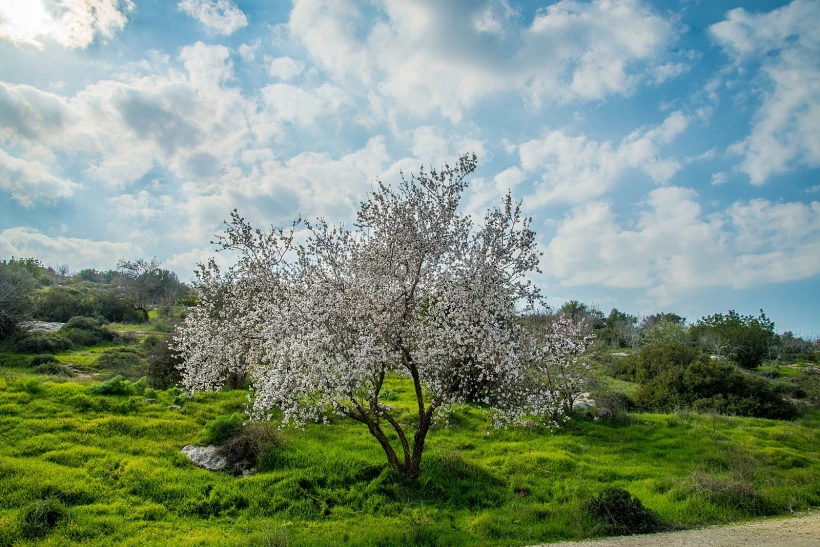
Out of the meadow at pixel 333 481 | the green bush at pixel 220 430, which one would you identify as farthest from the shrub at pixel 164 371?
the green bush at pixel 220 430

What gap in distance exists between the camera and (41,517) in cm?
1201

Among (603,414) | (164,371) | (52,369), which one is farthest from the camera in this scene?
(52,369)

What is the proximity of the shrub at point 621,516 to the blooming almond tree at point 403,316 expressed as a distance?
3333 millimetres

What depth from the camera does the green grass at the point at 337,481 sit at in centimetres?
1280

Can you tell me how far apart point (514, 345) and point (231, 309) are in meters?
12.2

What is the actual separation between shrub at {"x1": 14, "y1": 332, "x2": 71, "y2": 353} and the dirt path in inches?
1896

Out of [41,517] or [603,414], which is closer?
[41,517]

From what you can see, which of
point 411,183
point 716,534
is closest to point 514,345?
point 411,183

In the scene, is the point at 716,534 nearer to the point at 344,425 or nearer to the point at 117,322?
the point at 344,425

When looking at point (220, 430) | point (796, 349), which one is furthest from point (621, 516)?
point (796, 349)

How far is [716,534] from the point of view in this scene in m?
13.2

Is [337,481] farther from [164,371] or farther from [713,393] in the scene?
[713,393]

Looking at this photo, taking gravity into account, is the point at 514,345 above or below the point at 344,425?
above

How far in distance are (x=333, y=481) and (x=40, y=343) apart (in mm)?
41011
